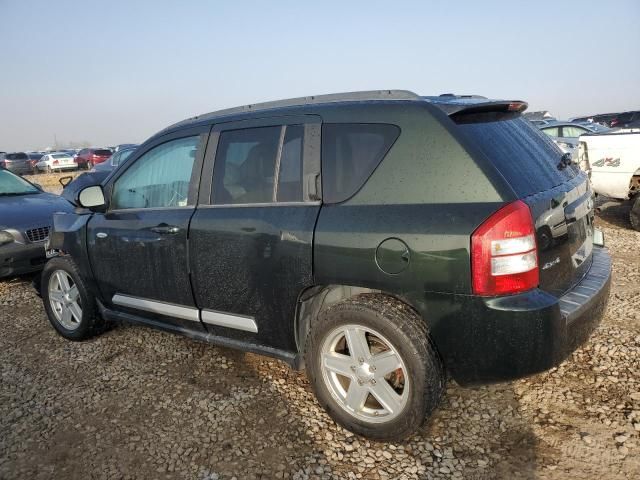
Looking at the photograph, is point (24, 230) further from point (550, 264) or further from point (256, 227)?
point (550, 264)

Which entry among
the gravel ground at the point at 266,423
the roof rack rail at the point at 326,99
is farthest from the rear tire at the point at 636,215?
the roof rack rail at the point at 326,99

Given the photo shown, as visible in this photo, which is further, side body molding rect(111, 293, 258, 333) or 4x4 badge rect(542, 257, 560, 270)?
side body molding rect(111, 293, 258, 333)

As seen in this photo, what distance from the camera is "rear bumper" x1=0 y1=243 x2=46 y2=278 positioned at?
5.48m

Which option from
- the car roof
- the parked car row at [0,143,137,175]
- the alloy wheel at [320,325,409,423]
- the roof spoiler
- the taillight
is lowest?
the alloy wheel at [320,325,409,423]

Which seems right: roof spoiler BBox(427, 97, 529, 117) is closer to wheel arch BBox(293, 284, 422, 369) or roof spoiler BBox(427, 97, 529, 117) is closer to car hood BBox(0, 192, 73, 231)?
wheel arch BBox(293, 284, 422, 369)

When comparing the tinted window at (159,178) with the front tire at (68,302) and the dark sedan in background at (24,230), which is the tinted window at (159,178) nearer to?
the front tire at (68,302)

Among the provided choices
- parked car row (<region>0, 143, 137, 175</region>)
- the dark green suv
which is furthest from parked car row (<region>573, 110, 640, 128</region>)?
parked car row (<region>0, 143, 137, 175</region>)

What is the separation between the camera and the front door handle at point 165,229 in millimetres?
3211

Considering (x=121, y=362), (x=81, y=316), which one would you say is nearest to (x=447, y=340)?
(x=121, y=362)

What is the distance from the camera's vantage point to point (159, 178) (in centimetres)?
355

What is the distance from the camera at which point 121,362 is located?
12.3ft

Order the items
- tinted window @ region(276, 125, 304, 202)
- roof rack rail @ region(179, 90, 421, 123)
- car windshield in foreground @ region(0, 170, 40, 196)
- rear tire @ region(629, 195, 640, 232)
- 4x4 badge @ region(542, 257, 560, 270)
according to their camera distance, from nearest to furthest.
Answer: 4x4 badge @ region(542, 257, 560, 270)
roof rack rail @ region(179, 90, 421, 123)
tinted window @ region(276, 125, 304, 202)
car windshield in foreground @ region(0, 170, 40, 196)
rear tire @ region(629, 195, 640, 232)

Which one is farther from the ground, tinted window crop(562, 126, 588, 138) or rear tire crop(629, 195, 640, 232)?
tinted window crop(562, 126, 588, 138)

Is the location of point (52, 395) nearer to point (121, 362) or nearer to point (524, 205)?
point (121, 362)
